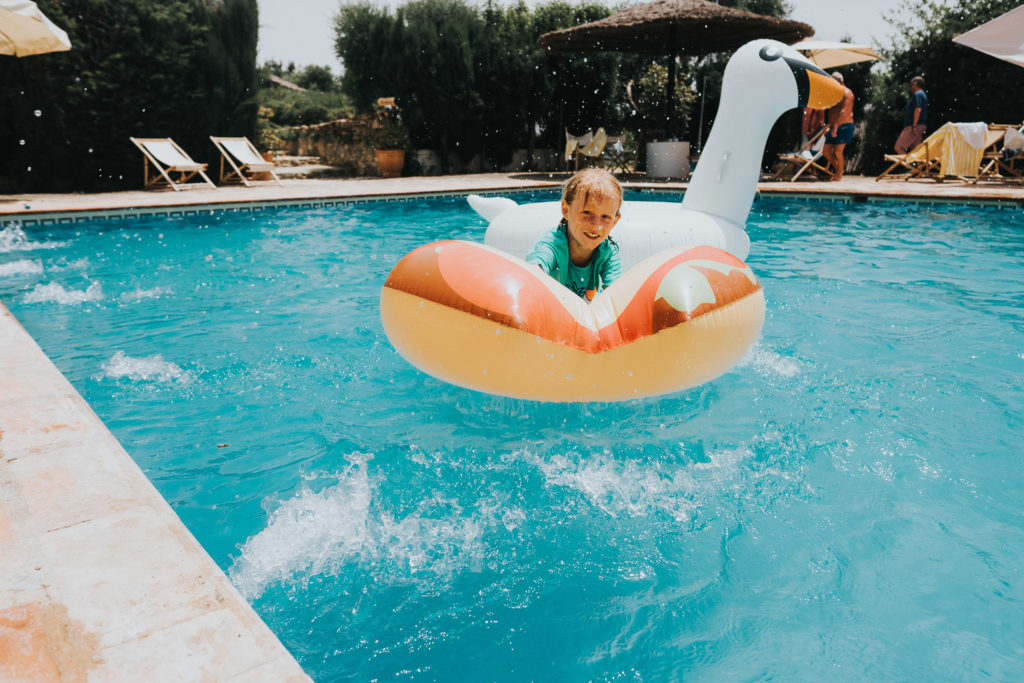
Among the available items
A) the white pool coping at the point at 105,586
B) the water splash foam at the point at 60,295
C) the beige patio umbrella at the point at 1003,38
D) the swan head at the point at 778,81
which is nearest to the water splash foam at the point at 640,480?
the white pool coping at the point at 105,586

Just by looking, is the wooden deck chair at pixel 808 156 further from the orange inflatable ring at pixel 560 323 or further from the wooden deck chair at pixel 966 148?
the orange inflatable ring at pixel 560 323

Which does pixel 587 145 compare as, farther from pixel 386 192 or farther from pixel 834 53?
pixel 386 192

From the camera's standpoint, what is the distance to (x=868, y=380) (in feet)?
12.6

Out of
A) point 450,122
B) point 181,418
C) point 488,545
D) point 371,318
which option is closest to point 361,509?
point 488,545

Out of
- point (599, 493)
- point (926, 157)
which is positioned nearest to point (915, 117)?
point (926, 157)

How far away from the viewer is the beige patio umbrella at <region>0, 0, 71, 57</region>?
8.10 m

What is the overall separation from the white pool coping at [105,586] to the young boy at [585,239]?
1813 mm

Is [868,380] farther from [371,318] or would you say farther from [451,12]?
[451,12]

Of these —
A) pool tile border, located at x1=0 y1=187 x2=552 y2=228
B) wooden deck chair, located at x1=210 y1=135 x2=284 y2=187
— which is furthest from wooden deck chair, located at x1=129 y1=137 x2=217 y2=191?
pool tile border, located at x1=0 y1=187 x2=552 y2=228

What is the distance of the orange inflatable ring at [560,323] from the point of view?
8.51 ft

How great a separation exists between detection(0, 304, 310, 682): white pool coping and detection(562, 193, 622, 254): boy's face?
192 cm

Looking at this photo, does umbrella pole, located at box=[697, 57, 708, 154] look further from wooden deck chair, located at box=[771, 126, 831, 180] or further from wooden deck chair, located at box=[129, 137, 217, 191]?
wooden deck chair, located at box=[129, 137, 217, 191]

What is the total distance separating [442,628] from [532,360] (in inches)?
40.0

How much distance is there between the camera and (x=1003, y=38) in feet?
28.4
